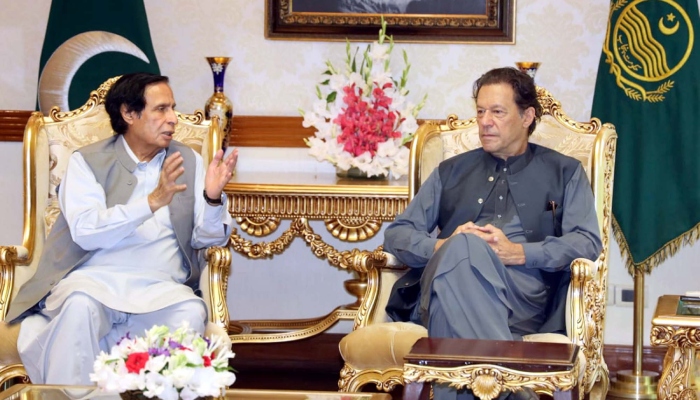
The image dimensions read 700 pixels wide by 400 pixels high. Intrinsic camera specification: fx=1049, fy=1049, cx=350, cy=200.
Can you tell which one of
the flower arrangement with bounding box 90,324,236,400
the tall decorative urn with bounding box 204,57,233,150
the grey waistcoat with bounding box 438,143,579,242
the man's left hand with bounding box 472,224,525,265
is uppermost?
the tall decorative urn with bounding box 204,57,233,150

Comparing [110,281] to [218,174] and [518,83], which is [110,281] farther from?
[518,83]

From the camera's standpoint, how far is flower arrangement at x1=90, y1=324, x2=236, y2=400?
7.82ft

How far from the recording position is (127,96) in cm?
372

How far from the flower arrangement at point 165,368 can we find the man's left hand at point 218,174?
1.11 metres

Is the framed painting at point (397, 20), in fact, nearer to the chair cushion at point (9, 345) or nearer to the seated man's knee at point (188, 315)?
the seated man's knee at point (188, 315)

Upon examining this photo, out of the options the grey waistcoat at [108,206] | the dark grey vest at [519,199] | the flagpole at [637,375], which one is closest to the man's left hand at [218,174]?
the grey waistcoat at [108,206]

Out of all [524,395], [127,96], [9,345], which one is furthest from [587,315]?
[9,345]

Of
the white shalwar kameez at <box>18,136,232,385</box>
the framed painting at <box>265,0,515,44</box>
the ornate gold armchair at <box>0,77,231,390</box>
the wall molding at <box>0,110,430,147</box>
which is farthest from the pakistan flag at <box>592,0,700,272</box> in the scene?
the white shalwar kameez at <box>18,136,232,385</box>

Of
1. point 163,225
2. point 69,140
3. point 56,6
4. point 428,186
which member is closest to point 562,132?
point 428,186

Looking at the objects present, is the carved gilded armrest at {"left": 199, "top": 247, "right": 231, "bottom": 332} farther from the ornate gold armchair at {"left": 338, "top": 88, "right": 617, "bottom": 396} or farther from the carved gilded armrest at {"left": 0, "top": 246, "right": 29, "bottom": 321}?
the carved gilded armrest at {"left": 0, "top": 246, "right": 29, "bottom": 321}

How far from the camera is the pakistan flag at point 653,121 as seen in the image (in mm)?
4500

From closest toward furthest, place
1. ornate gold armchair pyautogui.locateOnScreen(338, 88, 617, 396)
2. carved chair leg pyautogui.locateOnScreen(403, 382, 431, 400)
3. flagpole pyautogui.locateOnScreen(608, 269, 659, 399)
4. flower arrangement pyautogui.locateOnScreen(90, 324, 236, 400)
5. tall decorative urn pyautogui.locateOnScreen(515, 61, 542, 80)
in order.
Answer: flower arrangement pyautogui.locateOnScreen(90, 324, 236, 400) → carved chair leg pyautogui.locateOnScreen(403, 382, 431, 400) → ornate gold armchair pyautogui.locateOnScreen(338, 88, 617, 396) → tall decorative urn pyautogui.locateOnScreen(515, 61, 542, 80) → flagpole pyautogui.locateOnScreen(608, 269, 659, 399)

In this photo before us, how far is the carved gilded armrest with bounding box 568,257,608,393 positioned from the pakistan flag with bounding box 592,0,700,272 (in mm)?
1009

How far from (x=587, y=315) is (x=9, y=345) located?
193 centimetres
